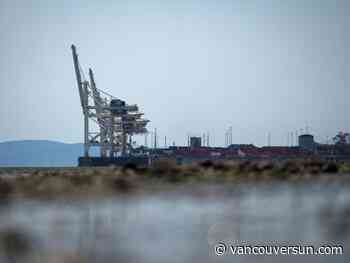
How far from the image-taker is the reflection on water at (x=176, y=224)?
37.8 feet

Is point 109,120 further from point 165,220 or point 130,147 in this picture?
point 165,220

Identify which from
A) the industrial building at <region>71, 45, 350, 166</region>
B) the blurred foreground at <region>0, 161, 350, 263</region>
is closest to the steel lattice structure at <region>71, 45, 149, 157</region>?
the industrial building at <region>71, 45, 350, 166</region>

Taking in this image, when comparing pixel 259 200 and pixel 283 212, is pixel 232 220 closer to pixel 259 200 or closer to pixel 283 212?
pixel 283 212

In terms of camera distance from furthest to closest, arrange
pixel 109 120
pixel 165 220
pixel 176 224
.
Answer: pixel 109 120
pixel 165 220
pixel 176 224

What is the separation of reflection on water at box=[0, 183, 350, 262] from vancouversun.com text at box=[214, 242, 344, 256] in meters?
0.20

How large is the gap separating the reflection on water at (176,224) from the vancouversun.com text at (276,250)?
0.64 ft

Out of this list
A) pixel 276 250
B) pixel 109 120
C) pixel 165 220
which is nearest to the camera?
pixel 276 250

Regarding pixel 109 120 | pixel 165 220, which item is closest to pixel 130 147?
pixel 109 120

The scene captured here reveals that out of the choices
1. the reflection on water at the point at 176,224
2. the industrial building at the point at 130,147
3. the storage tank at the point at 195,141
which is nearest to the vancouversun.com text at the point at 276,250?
the reflection on water at the point at 176,224

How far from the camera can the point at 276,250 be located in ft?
36.6

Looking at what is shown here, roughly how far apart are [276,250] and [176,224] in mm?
3818

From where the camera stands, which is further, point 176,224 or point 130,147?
point 130,147

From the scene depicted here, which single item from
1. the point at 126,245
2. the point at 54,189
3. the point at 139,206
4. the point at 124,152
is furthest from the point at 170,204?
the point at 124,152

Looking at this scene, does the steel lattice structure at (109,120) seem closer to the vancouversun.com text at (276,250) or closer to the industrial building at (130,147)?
the industrial building at (130,147)
